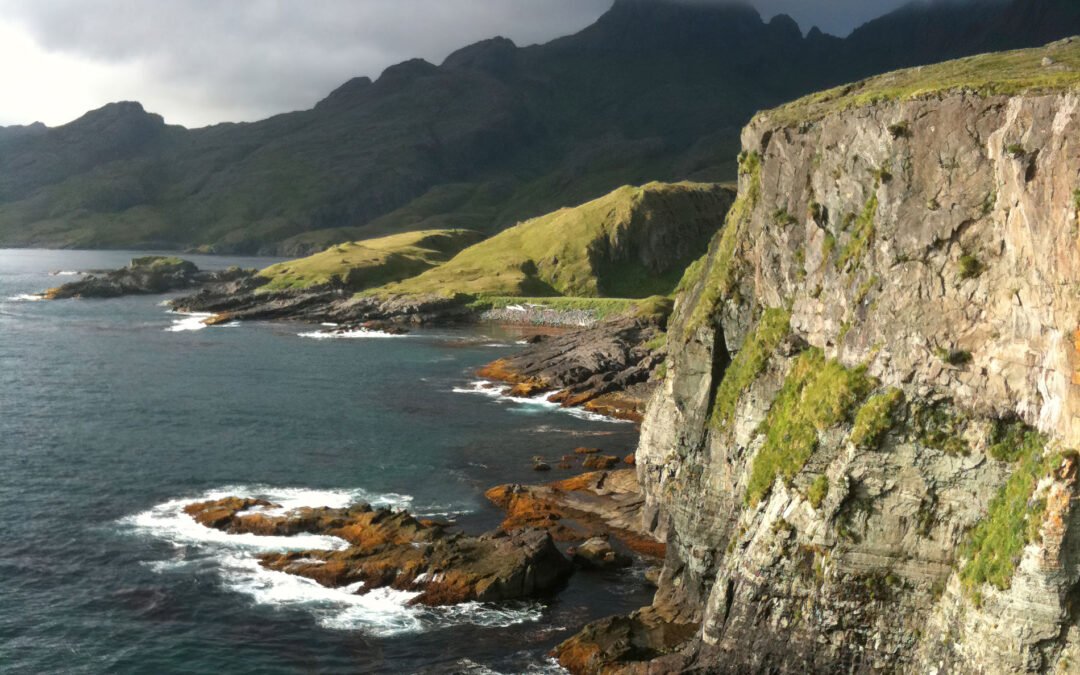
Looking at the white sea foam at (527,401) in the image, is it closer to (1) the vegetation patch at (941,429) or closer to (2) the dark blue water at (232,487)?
(2) the dark blue water at (232,487)

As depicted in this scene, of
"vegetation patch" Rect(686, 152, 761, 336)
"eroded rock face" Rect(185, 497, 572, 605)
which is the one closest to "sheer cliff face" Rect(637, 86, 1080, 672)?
"vegetation patch" Rect(686, 152, 761, 336)

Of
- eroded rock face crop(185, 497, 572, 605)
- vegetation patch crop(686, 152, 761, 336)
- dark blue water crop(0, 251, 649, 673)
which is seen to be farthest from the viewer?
vegetation patch crop(686, 152, 761, 336)

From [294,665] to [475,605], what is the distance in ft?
28.4

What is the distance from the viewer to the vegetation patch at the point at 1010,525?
992 inches

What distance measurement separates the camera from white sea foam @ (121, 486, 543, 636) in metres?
39.7

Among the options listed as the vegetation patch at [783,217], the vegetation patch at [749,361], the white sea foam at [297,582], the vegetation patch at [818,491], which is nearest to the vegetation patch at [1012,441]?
the vegetation patch at [818,491]

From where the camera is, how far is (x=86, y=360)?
10838cm

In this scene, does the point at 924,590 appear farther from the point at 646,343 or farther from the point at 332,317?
the point at 332,317

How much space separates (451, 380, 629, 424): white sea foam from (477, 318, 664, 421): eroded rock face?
993mm


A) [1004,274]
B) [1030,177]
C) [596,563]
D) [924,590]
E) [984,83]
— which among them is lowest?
[596,563]

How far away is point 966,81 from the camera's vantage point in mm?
29578

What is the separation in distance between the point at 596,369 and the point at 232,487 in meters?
48.6

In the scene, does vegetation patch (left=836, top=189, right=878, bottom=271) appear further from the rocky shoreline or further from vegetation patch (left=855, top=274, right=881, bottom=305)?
the rocky shoreline

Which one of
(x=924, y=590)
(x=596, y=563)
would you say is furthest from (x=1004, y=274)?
(x=596, y=563)
